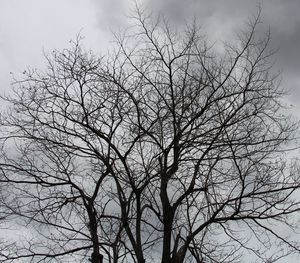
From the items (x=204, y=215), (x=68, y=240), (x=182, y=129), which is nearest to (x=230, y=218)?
(x=204, y=215)

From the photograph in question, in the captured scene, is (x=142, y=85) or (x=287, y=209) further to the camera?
(x=142, y=85)

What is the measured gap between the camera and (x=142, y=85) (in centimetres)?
1125

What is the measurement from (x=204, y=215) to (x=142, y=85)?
10.7ft

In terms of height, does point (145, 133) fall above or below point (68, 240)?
above

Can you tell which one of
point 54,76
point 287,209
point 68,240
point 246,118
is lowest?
point 287,209

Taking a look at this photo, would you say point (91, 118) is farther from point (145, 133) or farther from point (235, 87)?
point (235, 87)

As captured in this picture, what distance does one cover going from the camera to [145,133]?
11.2 metres

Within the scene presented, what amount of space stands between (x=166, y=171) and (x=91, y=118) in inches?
83.1

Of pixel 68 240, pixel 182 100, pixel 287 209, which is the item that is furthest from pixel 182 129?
pixel 68 240

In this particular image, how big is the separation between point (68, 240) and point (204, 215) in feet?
10.6

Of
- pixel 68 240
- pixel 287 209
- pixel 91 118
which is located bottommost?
pixel 287 209

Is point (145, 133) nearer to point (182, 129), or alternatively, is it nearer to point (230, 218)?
A: point (182, 129)

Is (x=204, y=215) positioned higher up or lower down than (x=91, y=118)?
lower down

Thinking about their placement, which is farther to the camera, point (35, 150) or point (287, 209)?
point (35, 150)
